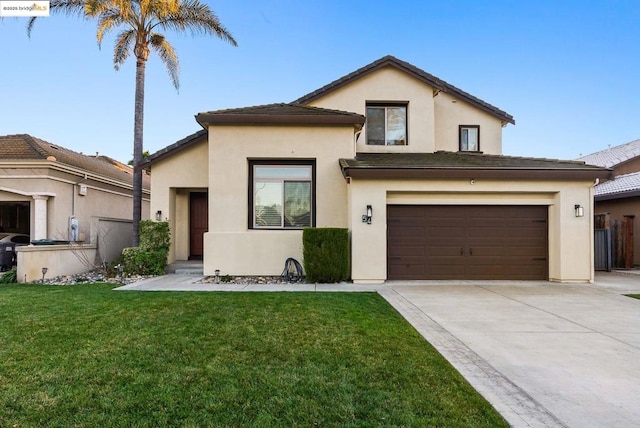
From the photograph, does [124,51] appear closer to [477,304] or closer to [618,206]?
[477,304]

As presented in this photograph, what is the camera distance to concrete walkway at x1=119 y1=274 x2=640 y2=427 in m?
3.04

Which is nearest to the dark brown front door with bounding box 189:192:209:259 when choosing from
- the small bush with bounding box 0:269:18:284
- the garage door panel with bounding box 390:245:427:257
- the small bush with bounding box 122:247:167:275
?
→ the small bush with bounding box 122:247:167:275

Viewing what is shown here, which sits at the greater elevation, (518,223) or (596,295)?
(518,223)

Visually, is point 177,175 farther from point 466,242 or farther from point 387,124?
point 466,242

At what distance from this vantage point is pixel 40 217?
471 inches

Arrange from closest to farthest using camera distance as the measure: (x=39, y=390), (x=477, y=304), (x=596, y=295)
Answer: (x=39, y=390)
(x=477, y=304)
(x=596, y=295)

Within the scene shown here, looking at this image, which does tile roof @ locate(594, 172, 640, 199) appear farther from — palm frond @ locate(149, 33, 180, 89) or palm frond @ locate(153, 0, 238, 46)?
palm frond @ locate(149, 33, 180, 89)

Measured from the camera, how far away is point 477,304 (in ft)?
22.7

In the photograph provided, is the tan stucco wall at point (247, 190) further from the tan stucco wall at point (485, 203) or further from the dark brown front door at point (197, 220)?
the dark brown front door at point (197, 220)

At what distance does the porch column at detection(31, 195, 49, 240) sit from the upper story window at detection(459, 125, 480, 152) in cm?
Result: 1625

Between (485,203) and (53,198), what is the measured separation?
49.1 feet

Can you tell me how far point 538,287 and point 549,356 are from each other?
549 cm

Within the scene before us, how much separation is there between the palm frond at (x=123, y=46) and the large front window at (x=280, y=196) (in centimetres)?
686

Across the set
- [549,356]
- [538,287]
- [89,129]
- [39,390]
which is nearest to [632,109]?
[538,287]
